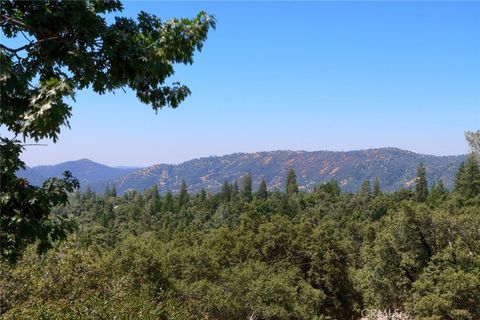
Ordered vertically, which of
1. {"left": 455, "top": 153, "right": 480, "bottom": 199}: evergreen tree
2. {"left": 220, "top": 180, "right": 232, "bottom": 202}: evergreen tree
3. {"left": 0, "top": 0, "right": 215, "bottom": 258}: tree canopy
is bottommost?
{"left": 220, "top": 180, "right": 232, "bottom": 202}: evergreen tree

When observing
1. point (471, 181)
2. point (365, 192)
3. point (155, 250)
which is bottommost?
point (365, 192)

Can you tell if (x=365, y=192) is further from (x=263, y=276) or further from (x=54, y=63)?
(x=54, y=63)

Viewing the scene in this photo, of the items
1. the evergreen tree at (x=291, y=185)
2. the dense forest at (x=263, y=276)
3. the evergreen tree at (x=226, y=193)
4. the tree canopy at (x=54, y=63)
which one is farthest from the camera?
the evergreen tree at (x=291, y=185)

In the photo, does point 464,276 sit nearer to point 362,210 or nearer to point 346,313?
point 346,313

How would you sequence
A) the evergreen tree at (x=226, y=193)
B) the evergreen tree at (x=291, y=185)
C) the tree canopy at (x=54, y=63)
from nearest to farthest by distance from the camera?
the tree canopy at (x=54, y=63) < the evergreen tree at (x=226, y=193) < the evergreen tree at (x=291, y=185)

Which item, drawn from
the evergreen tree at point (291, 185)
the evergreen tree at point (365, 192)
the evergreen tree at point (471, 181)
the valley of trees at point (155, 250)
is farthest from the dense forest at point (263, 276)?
the evergreen tree at point (291, 185)

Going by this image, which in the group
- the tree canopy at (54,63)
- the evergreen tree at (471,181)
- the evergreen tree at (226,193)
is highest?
the tree canopy at (54,63)

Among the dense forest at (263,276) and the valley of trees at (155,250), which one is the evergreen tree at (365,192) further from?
the dense forest at (263,276)

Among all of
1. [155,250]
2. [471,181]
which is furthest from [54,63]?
[471,181]

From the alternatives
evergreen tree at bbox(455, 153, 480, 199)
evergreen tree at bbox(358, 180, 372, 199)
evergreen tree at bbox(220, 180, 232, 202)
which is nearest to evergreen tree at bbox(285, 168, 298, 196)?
evergreen tree at bbox(220, 180, 232, 202)

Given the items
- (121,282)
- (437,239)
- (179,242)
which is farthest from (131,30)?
(179,242)

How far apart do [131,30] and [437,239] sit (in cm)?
2571

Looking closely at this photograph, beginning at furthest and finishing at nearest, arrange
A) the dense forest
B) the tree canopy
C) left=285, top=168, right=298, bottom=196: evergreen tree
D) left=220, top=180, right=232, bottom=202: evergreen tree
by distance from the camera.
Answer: left=285, top=168, right=298, bottom=196: evergreen tree
left=220, top=180, right=232, bottom=202: evergreen tree
the dense forest
the tree canopy

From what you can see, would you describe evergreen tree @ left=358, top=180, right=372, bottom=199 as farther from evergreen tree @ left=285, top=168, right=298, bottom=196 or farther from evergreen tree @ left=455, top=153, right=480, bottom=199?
evergreen tree @ left=455, top=153, right=480, bottom=199
